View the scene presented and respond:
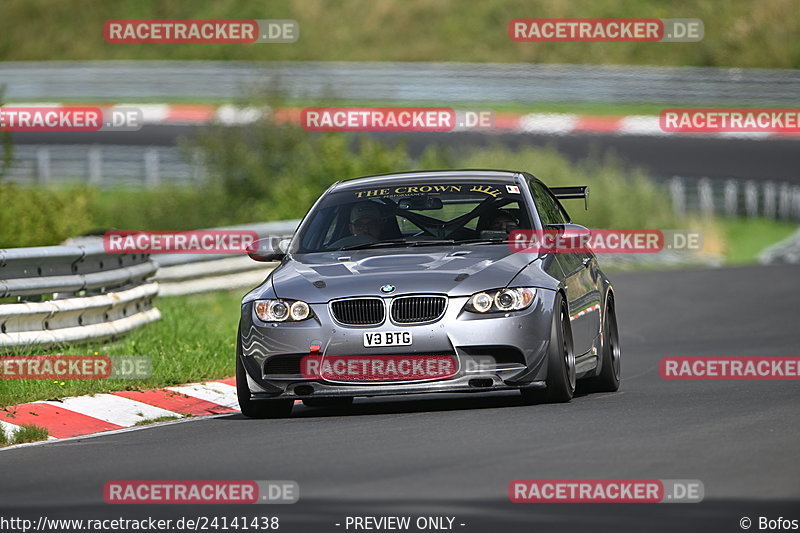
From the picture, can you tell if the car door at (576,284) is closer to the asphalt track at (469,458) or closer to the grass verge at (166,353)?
the asphalt track at (469,458)

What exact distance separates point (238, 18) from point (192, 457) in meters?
45.7

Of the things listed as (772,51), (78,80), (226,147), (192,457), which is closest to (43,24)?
(78,80)

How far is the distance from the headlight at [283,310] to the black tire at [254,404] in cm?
37

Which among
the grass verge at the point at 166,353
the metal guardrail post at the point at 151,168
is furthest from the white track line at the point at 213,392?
the metal guardrail post at the point at 151,168

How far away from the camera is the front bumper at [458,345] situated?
33.2 feet

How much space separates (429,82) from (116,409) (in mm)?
30697

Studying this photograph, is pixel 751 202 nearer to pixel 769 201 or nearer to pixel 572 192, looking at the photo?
pixel 769 201

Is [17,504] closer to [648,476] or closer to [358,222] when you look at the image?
[648,476]

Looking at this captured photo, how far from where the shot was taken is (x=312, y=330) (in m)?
10.3

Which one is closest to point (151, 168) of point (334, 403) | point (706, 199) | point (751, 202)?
point (706, 199)

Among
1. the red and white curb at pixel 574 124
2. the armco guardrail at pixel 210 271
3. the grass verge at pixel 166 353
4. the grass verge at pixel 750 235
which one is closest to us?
the grass verge at pixel 166 353

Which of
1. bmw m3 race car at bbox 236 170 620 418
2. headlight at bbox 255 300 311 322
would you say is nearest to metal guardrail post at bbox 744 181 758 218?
bmw m3 race car at bbox 236 170 620 418

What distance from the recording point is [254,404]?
10.8 meters

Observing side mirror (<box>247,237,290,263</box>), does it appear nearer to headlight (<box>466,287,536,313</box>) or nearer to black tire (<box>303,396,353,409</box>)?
black tire (<box>303,396,353,409</box>)
